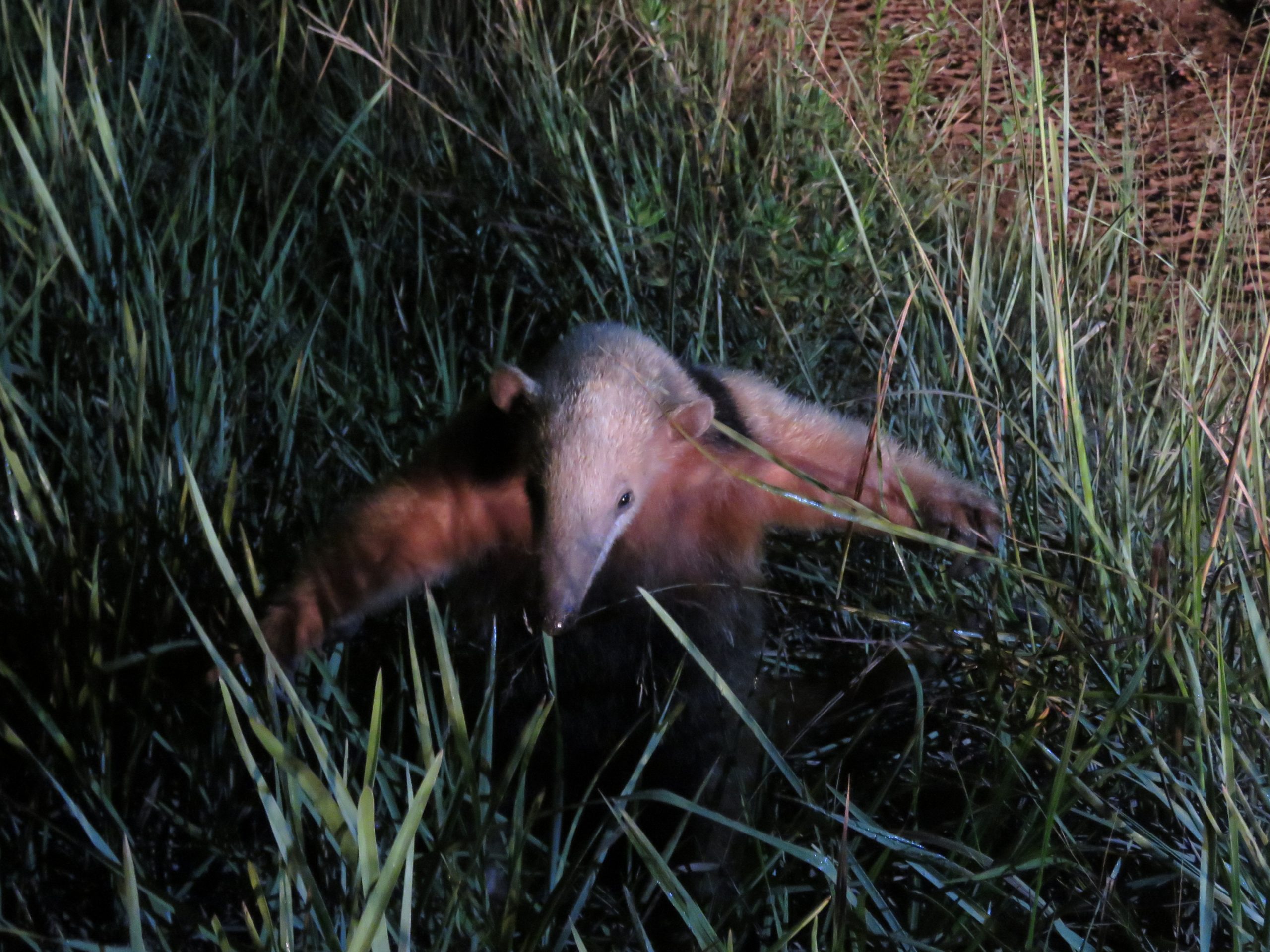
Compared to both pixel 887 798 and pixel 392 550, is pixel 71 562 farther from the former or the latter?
pixel 887 798

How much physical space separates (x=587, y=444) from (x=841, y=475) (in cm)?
54

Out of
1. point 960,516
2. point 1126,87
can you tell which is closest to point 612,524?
point 960,516

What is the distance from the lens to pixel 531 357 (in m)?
3.31

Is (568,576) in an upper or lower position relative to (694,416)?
lower

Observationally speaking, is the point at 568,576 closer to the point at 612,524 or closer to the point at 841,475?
the point at 612,524

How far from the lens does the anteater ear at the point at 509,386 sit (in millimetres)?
1991

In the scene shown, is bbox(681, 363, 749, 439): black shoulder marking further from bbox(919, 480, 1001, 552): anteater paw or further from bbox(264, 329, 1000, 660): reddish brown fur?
bbox(919, 480, 1001, 552): anteater paw

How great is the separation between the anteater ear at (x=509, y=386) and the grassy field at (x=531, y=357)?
0.48 meters

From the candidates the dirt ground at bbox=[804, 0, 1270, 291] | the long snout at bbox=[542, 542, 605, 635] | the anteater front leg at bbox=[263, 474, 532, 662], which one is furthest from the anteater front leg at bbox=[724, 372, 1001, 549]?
the dirt ground at bbox=[804, 0, 1270, 291]

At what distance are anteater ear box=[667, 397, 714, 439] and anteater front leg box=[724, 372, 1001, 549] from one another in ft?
0.59

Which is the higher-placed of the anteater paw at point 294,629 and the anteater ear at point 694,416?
the anteater ear at point 694,416

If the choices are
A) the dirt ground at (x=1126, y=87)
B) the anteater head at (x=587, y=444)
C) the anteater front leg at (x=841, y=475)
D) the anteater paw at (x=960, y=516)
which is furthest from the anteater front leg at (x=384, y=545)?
the dirt ground at (x=1126, y=87)

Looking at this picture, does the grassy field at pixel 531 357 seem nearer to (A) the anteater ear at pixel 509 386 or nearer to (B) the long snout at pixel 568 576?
(B) the long snout at pixel 568 576

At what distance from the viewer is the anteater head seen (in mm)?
2006
